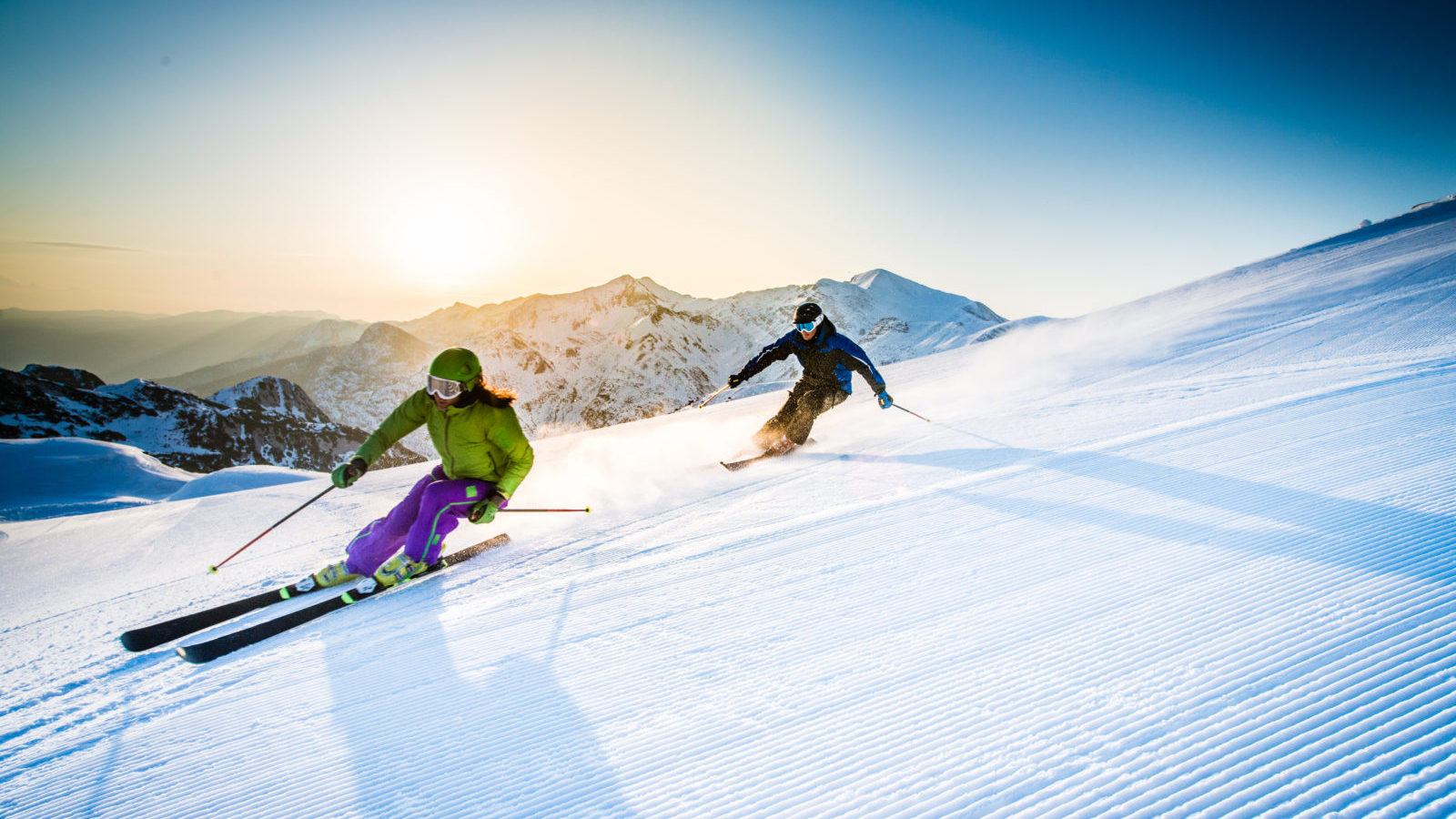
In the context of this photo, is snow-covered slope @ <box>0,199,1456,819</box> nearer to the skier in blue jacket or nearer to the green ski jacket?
the green ski jacket

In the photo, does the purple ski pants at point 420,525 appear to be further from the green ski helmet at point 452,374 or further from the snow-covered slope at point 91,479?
the snow-covered slope at point 91,479

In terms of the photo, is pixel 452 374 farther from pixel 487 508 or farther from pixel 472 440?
pixel 487 508

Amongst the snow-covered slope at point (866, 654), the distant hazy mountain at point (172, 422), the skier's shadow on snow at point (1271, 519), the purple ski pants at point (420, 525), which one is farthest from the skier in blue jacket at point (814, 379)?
the distant hazy mountain at point (172, 422)

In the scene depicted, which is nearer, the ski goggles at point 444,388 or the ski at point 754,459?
the ski goggles at point 444,388

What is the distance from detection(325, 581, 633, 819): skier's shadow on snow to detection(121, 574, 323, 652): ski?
1.30 meters

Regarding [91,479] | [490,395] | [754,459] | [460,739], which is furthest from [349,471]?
[91,479]

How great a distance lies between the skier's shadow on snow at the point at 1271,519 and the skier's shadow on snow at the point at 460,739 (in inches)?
122

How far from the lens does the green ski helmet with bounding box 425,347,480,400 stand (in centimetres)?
382

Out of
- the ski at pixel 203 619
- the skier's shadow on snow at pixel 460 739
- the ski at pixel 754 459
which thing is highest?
the ski at pixel 203 619

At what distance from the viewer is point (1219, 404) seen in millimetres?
5676

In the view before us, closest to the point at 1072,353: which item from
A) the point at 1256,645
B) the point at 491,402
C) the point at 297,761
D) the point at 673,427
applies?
the point at 673,427

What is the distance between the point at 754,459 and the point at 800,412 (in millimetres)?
975

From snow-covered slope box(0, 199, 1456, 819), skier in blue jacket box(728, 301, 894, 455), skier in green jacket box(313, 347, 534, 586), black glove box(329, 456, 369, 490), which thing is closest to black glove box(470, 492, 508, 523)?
skier in green jacket box(313, 347, 534, 586)

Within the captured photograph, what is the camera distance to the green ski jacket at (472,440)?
4.03 metres
